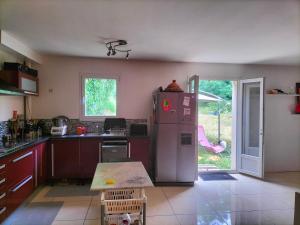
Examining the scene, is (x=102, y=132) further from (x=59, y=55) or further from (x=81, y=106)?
(x=59, y=55)

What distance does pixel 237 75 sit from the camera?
495cm

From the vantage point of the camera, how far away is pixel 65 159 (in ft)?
13.1

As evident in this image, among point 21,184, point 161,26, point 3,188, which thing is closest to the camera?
point 3,188

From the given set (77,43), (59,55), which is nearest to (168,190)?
(77,43)

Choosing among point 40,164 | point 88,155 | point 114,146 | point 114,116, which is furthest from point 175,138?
point 40,164

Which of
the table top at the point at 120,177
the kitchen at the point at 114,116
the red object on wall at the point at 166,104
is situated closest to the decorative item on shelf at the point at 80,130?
the kitchen at the point at 114,116

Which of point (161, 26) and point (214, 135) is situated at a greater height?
point (161, 26)

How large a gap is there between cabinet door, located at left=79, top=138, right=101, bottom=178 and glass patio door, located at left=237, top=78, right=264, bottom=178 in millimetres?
3102

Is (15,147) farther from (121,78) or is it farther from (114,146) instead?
(121,78)

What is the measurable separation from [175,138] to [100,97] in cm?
182

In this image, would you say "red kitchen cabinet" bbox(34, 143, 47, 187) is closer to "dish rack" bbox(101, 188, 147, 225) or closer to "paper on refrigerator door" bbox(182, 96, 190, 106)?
"dish rack" bbox(101, 188, 147, 225)

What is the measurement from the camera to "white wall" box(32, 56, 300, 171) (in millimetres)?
4449

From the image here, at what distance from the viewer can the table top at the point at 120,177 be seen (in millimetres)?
1848

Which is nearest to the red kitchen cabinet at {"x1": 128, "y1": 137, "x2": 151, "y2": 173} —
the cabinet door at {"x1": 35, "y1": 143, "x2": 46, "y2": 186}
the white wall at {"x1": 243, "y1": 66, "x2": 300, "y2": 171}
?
the cabinet door at {"x1": 35, "y1": 143, "x2": 46, "y2": 186}
